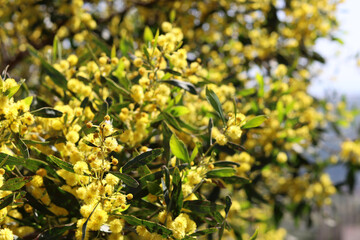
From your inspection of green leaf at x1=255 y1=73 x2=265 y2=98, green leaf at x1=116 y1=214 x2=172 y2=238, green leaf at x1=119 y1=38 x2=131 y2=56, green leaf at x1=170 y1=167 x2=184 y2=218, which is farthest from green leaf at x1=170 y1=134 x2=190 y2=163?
green leaf at x1=255 y1=73 x2=265 y2=98

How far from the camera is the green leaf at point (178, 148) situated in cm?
115

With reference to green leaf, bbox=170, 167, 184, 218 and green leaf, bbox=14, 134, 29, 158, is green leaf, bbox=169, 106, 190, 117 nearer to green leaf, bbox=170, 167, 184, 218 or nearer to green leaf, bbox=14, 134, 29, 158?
green leaf, bbox=170, 167, 184, 218

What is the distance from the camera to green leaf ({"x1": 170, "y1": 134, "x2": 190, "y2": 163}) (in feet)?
3.77

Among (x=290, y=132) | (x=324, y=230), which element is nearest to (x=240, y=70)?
(x=290, y=132)

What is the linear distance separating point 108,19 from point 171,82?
205 cm

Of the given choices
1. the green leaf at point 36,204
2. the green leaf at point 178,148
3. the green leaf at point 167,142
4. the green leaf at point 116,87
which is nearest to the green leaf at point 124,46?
the green leaf at point 116,87

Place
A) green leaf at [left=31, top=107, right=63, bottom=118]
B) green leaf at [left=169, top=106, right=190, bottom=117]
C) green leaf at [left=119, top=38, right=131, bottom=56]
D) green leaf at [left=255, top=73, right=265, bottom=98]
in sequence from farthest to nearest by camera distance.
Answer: green leaf at [left=255, top=73, right=265, bottom=98] < green leaf at [left=119, top=38, right=131, bottom=56] < green leaf at [left=169, top=106, right=190, bottom=117] < green leaf at [left=31, top=107, right=63, bottom=118]

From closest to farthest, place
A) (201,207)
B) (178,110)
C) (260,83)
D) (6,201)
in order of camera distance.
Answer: (6,201), (201,207), (178,110), (260,83)

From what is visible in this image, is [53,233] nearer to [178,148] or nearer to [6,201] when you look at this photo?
[6,201]

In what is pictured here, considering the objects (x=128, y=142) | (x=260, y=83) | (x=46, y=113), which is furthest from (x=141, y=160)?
(x=260, y=83)

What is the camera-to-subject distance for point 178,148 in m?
1.16

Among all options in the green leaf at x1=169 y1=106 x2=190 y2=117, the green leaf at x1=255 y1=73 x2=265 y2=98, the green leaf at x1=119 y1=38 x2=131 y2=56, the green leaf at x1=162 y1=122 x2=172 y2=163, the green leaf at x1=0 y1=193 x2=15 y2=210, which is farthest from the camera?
the green leaf at x1=255 y1=73 x2=265 y2=98

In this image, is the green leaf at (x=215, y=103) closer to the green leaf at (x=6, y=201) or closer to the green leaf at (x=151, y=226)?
the green leaf at (x=151, y=226)

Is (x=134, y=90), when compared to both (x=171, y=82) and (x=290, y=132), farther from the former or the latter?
(x=290, y=132)
